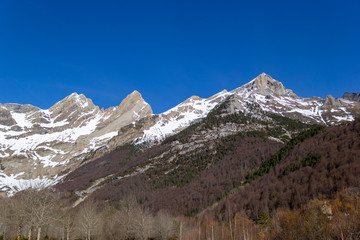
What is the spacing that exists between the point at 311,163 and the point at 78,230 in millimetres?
78555

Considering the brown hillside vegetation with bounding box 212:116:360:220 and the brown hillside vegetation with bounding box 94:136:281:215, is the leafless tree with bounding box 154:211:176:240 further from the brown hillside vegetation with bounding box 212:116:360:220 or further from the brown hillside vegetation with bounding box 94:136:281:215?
the brown hillside vegetation with bounding box 94:136:281:215

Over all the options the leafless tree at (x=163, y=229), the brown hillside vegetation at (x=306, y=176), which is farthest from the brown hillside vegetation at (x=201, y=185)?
the leafless tree at (x=163, y=229)

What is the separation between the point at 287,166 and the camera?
10388cm

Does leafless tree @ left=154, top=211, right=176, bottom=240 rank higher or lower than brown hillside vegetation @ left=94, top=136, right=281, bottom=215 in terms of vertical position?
lower

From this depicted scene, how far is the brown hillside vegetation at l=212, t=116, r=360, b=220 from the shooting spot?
251ft

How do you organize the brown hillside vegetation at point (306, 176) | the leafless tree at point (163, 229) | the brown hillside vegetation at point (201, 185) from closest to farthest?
the leafless tree at point (163, 229)
the brown hillside vegetation at point (306, 176)
the brown hillside vegetation at point (201, 185)

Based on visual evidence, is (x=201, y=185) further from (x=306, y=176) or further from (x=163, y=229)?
(x=163, y=229)

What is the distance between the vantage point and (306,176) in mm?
89812

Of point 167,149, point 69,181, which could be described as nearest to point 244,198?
point 167,149

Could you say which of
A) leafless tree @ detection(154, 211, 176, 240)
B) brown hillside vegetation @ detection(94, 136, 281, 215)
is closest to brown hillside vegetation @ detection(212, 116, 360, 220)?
brown hillside vegetation @ detection(94, 136, 281, 215)

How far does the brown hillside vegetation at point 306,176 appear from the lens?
A: 7656 centimetres

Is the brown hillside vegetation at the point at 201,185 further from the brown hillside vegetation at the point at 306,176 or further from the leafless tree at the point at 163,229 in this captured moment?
the leafless tree at the point at 163,229

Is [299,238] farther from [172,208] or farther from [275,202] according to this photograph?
[172,208]

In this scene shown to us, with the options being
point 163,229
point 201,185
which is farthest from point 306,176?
point 163,229
